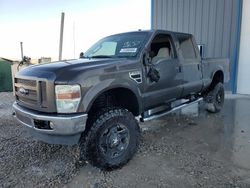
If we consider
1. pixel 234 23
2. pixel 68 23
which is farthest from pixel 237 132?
pixel 68 23

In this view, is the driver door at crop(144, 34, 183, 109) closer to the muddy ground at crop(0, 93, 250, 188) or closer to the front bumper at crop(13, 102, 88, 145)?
the muddy ground at crop(0, 93, 250, 188)

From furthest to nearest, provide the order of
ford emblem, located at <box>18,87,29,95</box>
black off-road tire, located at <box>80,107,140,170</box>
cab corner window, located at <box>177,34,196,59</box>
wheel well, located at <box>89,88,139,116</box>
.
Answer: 1. cab corner window, located at <box>177,34,196,59</box>
2. wheel well, located at <box>89,88,139,116</box>
3. ford emblem, located at <box>18,87,29,95</box>
4. black off-road tire, located at <box>80,107,140,170</box>

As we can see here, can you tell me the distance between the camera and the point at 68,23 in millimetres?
15781

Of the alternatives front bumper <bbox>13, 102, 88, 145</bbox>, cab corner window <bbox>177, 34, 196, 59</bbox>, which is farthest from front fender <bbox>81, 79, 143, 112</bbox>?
cab corner window <bbox>177, 34, 196, 59</bbox>

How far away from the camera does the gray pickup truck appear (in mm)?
3020

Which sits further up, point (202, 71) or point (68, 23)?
point (68, 23)

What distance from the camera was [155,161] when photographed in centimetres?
371

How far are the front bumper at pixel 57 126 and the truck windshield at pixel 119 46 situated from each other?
4.95ft

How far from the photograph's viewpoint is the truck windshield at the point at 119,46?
4121 mm

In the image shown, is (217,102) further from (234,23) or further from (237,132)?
(234,23)

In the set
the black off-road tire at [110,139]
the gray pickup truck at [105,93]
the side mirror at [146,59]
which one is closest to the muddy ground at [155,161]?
the black off-road tire at [110,139]

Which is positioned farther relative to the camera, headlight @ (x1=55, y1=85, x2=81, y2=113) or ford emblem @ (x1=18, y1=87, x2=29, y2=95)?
ford emblem @ (x1=18, y1=87, x2=29, y2=95)

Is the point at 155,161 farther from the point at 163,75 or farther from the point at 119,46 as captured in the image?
the point at 119,46

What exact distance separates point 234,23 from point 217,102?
11.9 ft
